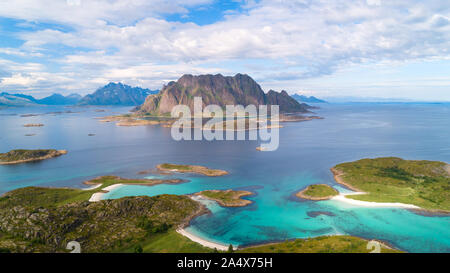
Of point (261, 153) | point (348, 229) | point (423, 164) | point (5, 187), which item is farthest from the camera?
point (261, 153)

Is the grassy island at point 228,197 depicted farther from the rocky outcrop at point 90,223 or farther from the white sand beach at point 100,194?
the white sand beach at point 100,194

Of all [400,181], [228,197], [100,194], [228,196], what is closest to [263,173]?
[228,196]

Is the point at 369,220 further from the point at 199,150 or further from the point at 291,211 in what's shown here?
the point at 199,150

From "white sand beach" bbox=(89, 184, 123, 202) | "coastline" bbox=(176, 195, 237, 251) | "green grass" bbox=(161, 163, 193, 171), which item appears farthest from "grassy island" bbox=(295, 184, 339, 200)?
"white sand beach" bbox=(89, 184, 123, 202)

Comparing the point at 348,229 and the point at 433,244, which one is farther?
the point at 348,229

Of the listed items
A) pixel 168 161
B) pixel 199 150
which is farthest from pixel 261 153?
pixel 168 161
